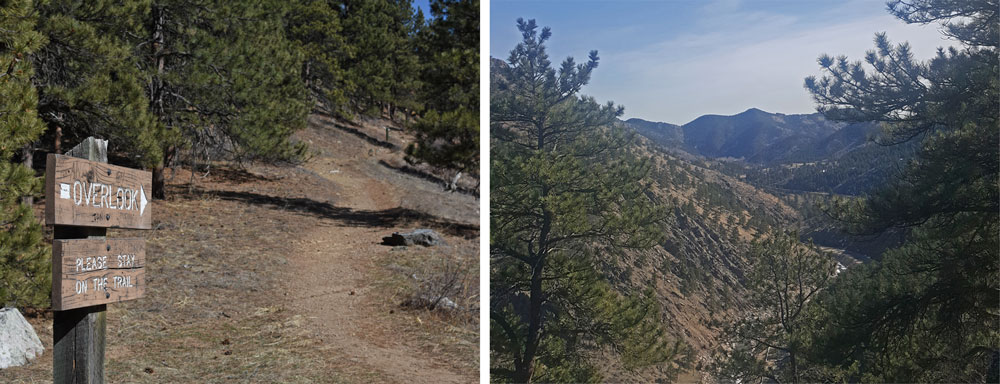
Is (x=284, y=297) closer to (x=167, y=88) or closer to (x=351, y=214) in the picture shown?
(x=167, y=88)

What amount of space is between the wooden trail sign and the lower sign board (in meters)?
0.07

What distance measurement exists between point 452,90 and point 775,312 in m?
6.57

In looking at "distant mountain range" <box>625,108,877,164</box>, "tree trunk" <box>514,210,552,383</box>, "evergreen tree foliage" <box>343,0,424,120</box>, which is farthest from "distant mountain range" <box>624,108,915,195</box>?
"evergreen tree foliage" <box>343,0,424,120</box>

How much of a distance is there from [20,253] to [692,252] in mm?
4117

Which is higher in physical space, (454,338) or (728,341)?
(728,341)

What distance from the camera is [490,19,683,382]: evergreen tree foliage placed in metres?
3.25

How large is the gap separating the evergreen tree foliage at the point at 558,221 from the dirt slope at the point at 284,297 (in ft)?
4.02

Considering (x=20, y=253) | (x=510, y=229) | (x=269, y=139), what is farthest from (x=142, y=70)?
(x=510, y=229)

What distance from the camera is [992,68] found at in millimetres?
2422

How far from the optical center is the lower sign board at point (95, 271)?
2074mm

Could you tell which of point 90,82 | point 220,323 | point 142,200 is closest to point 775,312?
point 142,200

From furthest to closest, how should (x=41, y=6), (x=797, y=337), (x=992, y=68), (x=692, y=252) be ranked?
(x=41, y=6) < (x=692, y=252) < (x=797, y=337) < (x=992, y=68)

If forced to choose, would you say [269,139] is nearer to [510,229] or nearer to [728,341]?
[510,229]

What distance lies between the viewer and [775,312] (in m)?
2.82
